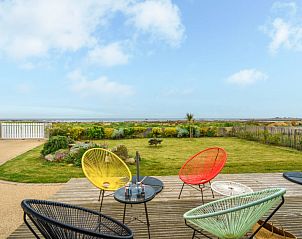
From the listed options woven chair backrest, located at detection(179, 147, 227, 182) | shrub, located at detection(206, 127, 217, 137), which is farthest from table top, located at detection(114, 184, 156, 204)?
shrub, located at detection(206, 127, 217, 137)

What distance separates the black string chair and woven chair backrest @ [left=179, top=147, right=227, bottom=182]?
74.9 inches

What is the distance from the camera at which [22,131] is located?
49.4 feet

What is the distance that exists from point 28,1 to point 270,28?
8.14 m

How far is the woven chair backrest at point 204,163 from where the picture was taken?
144 inches

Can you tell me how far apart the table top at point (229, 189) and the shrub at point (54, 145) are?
698cm

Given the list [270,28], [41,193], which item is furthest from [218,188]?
[270,28]

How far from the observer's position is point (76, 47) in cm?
1167

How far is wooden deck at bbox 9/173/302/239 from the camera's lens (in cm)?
262

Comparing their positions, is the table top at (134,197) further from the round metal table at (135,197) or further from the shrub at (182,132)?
the shrub at (182,132)

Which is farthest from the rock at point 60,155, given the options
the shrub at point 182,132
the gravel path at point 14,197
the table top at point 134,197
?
the shrub at point 182,132

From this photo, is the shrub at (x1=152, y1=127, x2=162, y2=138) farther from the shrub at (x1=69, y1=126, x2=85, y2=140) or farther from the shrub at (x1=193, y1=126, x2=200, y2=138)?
the shrub at (x1=69, y1=126, x2=85, y2=140)

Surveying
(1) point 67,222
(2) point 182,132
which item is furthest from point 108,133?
(1) point 67,222

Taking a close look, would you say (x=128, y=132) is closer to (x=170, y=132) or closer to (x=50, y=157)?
(x=170, y=132)

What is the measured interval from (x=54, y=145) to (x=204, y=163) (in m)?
6.98
